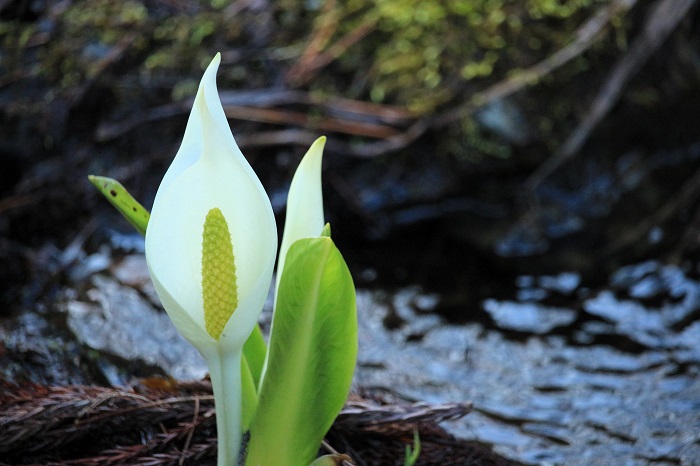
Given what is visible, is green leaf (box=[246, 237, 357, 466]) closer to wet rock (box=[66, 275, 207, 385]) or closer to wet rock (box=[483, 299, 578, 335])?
wet rock (box=[66, 275, 207, 385])

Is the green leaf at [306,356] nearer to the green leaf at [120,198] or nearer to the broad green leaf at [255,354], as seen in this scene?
the broad green leaf at [255,354]

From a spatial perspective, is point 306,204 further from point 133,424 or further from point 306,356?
point 133,424

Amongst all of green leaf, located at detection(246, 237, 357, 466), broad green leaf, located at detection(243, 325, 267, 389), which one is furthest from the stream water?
green leaf, located at detection(246, 237, 357, 466)

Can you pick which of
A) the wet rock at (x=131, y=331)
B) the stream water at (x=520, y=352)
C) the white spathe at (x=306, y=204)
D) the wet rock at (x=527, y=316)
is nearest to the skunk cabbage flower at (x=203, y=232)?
the white spathe at (x=306, y=204)

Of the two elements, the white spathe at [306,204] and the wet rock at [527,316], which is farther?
the wet rock at [527,316]

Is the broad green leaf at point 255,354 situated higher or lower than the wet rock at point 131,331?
higher

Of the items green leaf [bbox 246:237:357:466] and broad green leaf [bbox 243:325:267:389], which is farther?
broad green leaf [bbox 243:325:267:389]
